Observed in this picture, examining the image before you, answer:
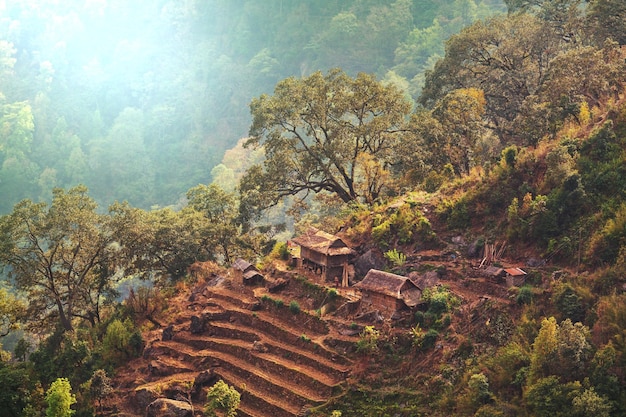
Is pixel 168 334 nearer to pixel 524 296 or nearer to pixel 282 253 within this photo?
pixel 282 253

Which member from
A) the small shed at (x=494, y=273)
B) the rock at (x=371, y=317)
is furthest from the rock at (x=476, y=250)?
the rock at (x=371, y=317)

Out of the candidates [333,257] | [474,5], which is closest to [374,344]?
[333,257]

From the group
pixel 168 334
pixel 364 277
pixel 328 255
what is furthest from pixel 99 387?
pixel 364 277

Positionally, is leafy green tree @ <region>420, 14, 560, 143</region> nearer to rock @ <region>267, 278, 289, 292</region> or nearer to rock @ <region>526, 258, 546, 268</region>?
rock @ <region>526, 258, 546, 268</region>

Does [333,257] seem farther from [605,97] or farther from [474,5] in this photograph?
[474,5]

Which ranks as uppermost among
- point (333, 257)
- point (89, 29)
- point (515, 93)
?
point (89, 29)

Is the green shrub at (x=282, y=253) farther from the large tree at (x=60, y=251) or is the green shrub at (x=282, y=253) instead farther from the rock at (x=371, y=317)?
the large tree at (x=60, y=251)
